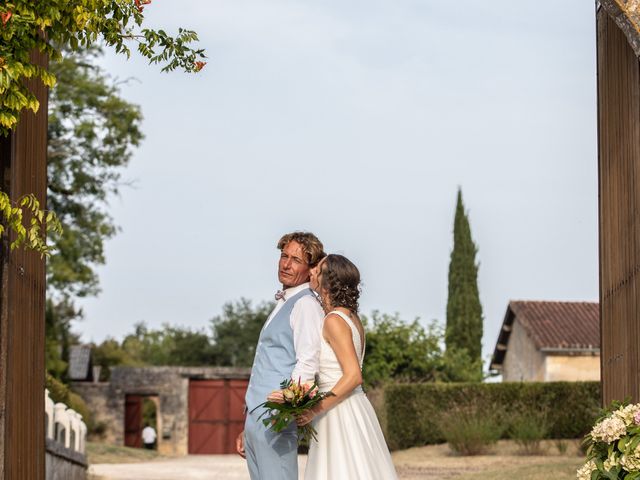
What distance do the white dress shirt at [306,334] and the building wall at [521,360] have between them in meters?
30.9

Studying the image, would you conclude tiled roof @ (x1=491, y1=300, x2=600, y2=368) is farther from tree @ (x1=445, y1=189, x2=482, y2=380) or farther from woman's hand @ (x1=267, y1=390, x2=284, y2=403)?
woman's hand @ (x1=267, y1=390, x2=284, y2=403)

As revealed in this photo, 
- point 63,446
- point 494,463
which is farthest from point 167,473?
point 63,446

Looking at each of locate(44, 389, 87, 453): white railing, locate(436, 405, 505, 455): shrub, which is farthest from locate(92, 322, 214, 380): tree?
A: locate(44, 389, 87, 453): white railing

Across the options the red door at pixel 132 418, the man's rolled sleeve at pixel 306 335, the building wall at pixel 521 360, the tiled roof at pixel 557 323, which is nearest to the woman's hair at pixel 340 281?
the man's rolled sleeve at pixel 306 335

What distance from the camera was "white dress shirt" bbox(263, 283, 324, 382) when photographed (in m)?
5.91

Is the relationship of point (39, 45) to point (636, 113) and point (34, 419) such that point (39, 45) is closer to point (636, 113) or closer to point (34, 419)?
point (34, 419)

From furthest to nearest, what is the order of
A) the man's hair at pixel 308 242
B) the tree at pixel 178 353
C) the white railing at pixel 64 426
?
the tree at pixel 178 353 < the white railing at pixel 64 426 < the man's hair at pixel 308 242

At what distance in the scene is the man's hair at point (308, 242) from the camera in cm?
612

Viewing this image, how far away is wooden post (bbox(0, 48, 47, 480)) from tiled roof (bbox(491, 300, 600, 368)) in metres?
29.0

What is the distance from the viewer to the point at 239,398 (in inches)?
1491

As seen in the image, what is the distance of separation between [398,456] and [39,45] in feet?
70.4

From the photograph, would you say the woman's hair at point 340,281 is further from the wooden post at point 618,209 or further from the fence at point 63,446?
the fence at point 63,446

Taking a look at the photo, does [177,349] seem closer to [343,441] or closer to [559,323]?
[559,323]

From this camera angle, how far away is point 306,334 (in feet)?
19.5
